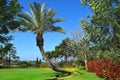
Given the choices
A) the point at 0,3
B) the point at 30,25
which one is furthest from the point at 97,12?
the point at 30,25

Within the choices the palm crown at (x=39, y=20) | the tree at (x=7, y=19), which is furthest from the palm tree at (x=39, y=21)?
the tree at (x=7, y=19)

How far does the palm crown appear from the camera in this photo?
39562 millimetres

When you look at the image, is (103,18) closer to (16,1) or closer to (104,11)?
(104,11)

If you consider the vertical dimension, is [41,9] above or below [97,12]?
above

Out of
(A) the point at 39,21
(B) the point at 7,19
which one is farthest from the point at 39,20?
(B) the point at 7,19

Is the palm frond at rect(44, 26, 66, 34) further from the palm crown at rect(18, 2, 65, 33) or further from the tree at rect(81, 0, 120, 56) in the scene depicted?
the tree at rect(81, 0, 120, 56)

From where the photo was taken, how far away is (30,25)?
40062mm

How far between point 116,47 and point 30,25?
1145 inches

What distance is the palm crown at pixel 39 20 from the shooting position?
3956cm

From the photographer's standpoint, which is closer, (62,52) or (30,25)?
(30,25)

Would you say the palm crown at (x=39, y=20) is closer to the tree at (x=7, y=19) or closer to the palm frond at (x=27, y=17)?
the palm frond at (x=27, y=17)

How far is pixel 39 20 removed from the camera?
1571 inches

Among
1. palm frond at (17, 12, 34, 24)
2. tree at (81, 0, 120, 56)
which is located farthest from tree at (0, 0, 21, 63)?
palm frond at (17, 12, 34, 24)

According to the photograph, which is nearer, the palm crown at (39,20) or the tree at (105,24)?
the tree at (105,24)
